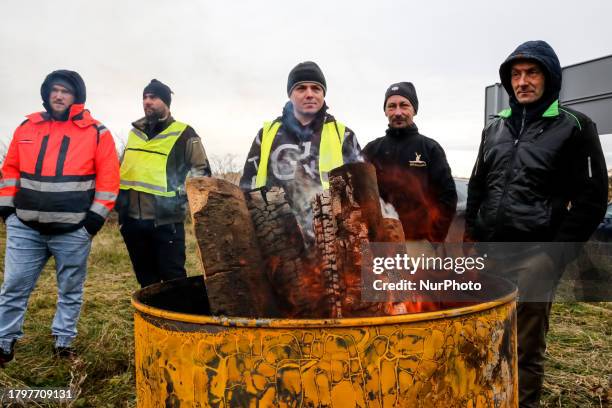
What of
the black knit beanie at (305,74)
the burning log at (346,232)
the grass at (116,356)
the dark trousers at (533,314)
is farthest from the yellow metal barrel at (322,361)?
the black knit beanie at (305,74)

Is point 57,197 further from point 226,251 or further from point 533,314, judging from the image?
point 533,314

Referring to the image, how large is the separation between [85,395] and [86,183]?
1.48m

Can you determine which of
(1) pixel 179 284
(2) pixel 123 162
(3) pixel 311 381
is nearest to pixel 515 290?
(3) pixel 311 381

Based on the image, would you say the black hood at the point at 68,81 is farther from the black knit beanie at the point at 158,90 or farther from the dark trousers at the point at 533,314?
the dark trousers at the point at 533,314

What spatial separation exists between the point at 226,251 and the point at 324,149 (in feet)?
4.20

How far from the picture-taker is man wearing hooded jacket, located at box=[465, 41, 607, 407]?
2.37 meters

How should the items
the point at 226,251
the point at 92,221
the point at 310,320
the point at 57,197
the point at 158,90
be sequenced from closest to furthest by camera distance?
the point at 310,320, the point at 226,251, the point at 57,197, the point at 92,221, the point at 158,90

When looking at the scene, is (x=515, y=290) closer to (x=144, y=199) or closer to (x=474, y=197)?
(x=474, y=197)

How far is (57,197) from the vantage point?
11.0 feet

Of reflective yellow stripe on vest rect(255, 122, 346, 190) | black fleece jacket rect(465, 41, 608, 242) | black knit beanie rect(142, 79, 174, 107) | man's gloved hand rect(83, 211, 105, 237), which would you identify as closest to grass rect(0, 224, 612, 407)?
man's gloved hand rect(83, 211, 105, 237)

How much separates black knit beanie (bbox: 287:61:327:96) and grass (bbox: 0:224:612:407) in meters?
2.22

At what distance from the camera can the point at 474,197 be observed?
2.85 m

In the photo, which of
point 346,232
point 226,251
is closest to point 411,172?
point 346,232

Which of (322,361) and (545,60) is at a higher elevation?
(545,60)
